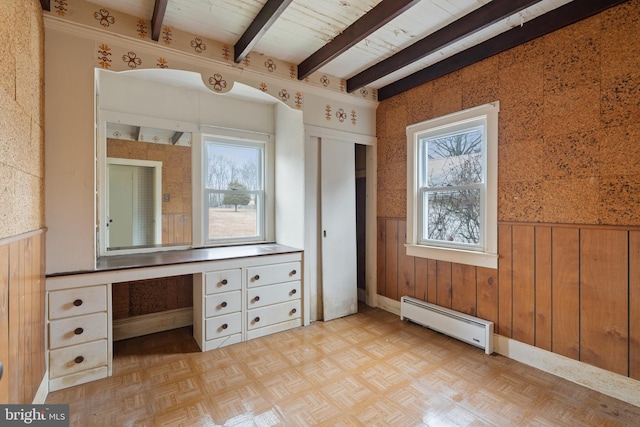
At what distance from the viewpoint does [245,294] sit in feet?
9.19

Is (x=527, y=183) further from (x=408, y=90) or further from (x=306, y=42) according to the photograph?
(x=306, y=42)

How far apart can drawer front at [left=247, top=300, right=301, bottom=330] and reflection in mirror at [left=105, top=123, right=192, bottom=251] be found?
1.06 m

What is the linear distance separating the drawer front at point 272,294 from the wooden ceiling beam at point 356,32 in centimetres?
214

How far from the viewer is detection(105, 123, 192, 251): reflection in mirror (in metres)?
2.77

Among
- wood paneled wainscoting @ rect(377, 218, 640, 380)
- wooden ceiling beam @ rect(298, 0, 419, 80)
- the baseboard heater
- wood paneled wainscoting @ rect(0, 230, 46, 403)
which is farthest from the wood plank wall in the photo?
wood paneled wainscoting @ rect(377, 218, 640, 380)

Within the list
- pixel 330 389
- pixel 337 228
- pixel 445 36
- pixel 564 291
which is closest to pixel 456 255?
pixel 564 291

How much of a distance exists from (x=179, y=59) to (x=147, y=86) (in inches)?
24.6

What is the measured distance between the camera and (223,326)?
8.83 feet

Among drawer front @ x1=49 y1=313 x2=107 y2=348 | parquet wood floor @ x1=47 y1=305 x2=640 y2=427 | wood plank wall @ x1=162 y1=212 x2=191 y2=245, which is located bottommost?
parquet wood floor @ x1=47 y1=305 x2=640 y2=427

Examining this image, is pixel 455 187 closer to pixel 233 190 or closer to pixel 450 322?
pixel 450 322

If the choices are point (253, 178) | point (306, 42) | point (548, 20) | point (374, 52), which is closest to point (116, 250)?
point (253, 178)

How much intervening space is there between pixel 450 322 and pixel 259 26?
3.01 metres

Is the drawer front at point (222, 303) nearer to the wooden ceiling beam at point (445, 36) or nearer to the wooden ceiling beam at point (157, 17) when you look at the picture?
the wooden ceiling beam at point (157, 17)

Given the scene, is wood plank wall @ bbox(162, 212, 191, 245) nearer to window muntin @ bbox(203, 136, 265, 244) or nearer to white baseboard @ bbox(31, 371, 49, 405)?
window muntin @ bbox(203, 136, 265, 244)
